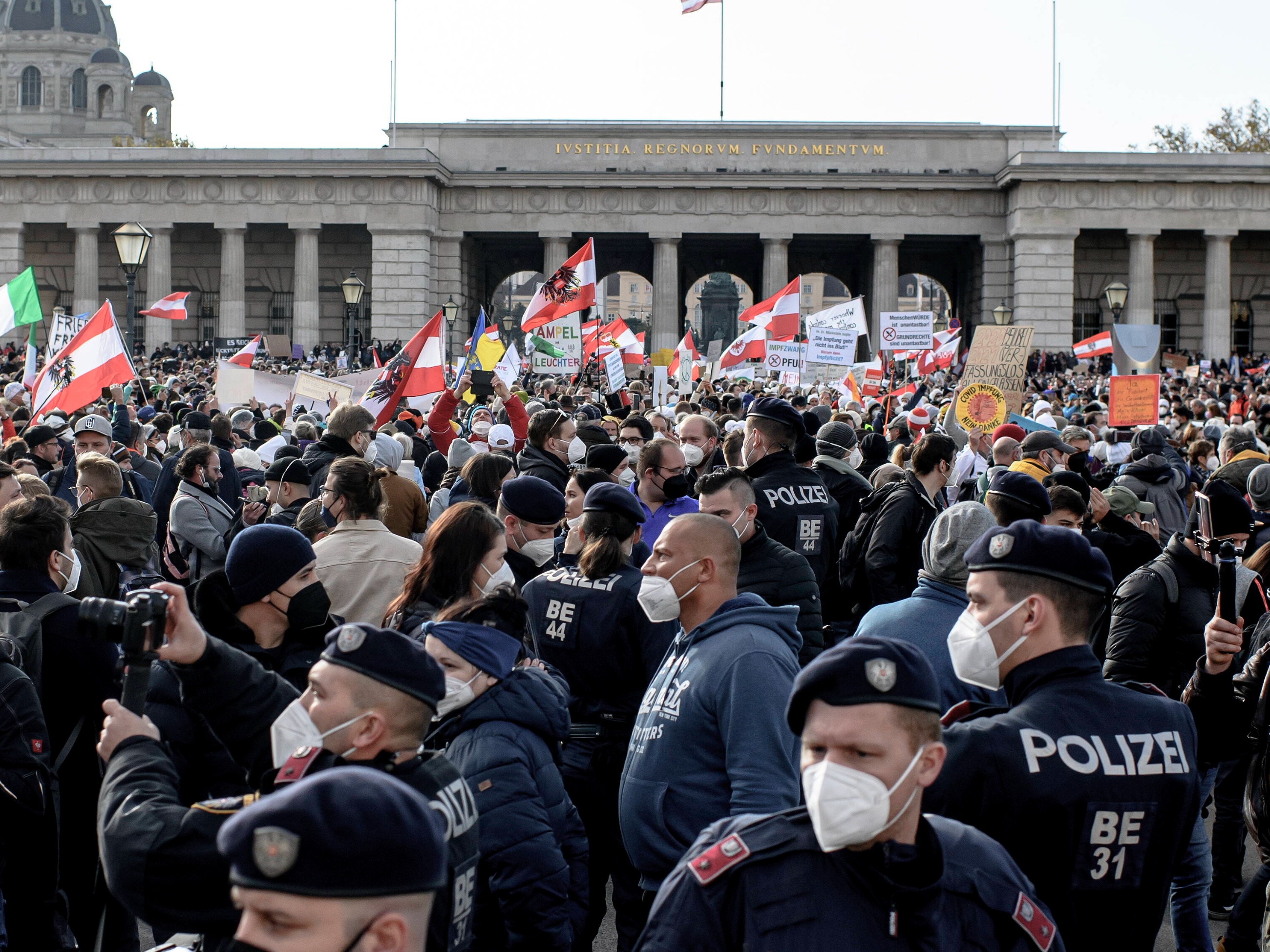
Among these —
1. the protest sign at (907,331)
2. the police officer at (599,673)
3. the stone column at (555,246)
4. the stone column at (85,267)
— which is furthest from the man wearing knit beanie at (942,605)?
the stone column at (85,267)

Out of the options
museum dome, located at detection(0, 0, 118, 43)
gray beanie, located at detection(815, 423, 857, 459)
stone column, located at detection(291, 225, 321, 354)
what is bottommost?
gray beanie, located at detection(815, 423, 857, 459)

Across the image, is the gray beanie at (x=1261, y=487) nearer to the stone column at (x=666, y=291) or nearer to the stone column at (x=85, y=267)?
the stone column at (x=666, y=291)

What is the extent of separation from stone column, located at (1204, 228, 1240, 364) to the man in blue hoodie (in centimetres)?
5290

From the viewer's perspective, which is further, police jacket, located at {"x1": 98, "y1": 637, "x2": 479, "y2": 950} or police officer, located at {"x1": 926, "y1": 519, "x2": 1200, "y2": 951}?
police officer, located at {"x1": 926, "y1": 519, "x2": 1200, "y2": 951}

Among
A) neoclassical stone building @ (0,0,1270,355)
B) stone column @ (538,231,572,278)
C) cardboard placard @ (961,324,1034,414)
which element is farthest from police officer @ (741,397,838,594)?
stone column @ (538,231,572,278)

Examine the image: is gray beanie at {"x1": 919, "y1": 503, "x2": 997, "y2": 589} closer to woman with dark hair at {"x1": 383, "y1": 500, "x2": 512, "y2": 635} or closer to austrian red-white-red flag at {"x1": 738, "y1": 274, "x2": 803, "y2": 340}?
woman with dark hair at {"x1": 383, "y1": 500, "x2": 512, "y2": 635}

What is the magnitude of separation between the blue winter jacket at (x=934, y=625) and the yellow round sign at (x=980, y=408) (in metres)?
9.62

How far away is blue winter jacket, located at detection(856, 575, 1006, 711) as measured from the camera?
15.4 feet

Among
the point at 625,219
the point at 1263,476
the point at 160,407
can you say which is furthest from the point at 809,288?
the point at 1263,476

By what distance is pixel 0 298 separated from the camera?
17812 millimetres

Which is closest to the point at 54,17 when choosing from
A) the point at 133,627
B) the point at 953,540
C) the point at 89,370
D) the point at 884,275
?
the point at 884,275

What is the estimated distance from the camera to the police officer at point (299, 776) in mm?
3012

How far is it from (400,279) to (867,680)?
51.1m

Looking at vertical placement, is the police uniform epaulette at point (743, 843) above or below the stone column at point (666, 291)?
below
